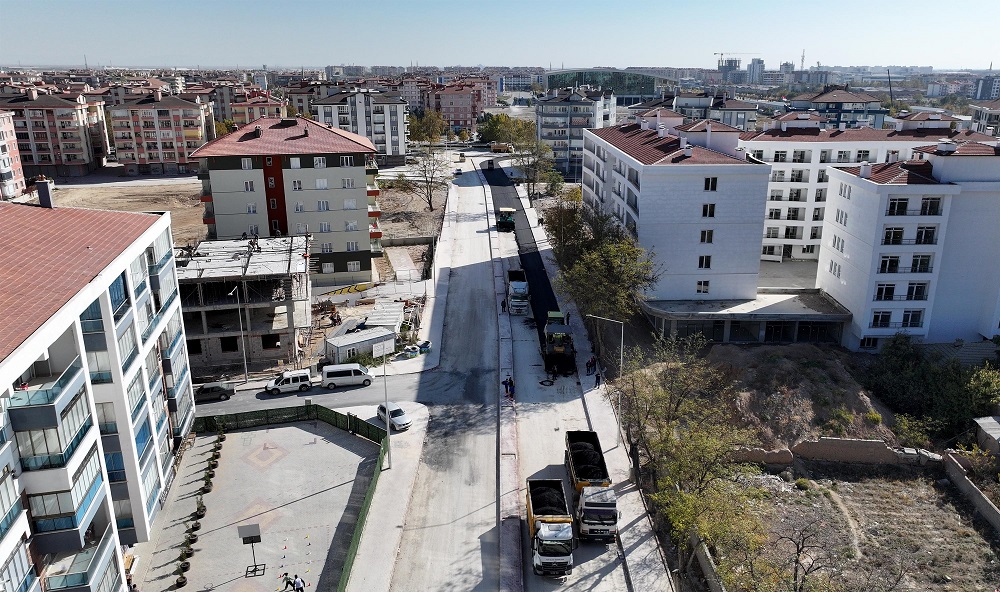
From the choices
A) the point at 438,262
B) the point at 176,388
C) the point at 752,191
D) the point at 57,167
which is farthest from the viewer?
the point at 57,167

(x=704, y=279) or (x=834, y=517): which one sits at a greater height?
(x=704, y=279)

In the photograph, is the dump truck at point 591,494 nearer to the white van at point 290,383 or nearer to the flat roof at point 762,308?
the white van at point 290,383

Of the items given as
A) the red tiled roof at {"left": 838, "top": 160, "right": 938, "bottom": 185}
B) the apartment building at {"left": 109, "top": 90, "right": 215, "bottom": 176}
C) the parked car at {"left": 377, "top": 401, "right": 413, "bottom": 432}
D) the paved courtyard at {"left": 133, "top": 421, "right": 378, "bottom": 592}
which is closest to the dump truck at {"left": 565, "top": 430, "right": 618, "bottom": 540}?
the parked car at {"left": 377, "top": 401, "right": 413, "bottom": 432}

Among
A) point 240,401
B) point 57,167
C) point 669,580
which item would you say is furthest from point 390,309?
point 57,167

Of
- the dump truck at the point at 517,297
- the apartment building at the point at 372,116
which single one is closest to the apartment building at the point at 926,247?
the dump truck at the point at 517,297

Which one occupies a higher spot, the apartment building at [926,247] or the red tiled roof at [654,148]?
the red tiled roof at [654,148]

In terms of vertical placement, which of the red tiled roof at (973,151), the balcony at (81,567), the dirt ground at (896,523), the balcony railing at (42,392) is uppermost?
the red tiled roof at (973,151)

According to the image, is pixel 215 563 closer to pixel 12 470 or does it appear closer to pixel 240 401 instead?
pixel 12 470
